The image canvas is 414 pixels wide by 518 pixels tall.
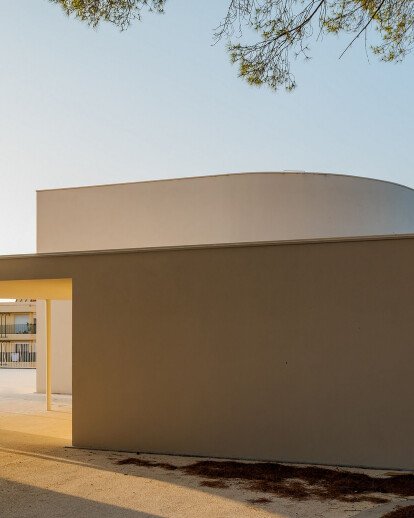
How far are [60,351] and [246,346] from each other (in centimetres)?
831

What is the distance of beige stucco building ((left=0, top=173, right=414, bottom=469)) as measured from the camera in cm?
711

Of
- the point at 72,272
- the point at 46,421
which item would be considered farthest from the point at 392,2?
the point at 46,421

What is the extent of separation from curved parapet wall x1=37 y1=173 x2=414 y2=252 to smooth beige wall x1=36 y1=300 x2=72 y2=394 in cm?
150

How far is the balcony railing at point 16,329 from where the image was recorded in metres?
41.2

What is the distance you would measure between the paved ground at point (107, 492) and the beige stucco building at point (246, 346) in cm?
65

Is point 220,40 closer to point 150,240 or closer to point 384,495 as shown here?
point 384,495

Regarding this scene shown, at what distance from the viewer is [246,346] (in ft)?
25.2

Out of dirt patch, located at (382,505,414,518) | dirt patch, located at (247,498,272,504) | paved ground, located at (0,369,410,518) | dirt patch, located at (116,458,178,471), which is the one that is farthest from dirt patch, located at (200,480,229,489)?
dirt patch, located at (382,505,414,518)

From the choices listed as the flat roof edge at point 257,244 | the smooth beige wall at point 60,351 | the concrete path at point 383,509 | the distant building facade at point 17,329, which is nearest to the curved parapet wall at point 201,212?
the smooth beige wall at point 60,351

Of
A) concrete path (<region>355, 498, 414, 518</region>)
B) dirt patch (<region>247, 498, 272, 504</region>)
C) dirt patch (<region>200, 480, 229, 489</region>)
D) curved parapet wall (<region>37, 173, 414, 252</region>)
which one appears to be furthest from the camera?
curved parapet wall (<region>37, 173, 414, 252</region>)

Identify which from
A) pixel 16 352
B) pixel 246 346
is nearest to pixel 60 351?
pixel 246 346

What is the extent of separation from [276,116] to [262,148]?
8.76 ft

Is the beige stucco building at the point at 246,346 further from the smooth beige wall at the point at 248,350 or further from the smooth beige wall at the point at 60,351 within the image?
the smooth beige wall at the point at 60,351

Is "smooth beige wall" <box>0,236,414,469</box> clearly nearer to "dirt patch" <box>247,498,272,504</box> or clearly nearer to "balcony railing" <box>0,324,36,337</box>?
"dirt patch" <box>247,498,272,504</box>
